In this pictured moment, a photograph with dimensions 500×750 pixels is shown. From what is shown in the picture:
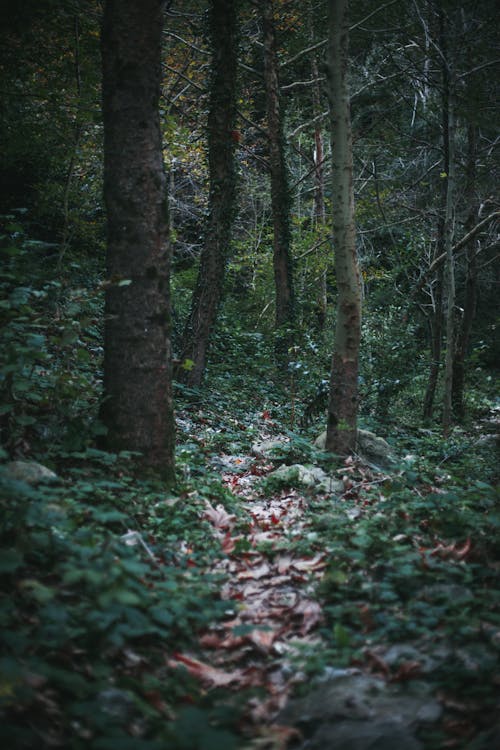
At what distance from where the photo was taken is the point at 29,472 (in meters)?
3.57

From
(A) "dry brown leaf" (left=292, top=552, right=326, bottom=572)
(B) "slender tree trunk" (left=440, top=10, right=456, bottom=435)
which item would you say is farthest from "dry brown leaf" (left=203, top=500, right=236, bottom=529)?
(B) "slender tree trunk" (left=440, top=10, right=456, bottom=435)

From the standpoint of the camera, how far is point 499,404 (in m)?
10.1

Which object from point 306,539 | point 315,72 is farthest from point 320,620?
point 315,72

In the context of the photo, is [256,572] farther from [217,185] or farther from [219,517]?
[217,185]

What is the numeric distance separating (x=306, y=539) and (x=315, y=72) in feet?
54.8

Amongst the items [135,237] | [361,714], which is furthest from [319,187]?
[361,714]

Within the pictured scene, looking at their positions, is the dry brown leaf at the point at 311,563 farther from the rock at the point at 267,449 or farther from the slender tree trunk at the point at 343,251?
the rock at the point at 267,449

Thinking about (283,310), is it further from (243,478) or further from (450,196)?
(243,478)

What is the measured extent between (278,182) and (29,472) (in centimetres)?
1134

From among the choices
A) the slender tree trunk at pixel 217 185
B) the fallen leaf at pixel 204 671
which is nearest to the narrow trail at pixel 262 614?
the fallen leaf at pixel 204 671

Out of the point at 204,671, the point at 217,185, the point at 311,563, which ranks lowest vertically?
the point at 204,671

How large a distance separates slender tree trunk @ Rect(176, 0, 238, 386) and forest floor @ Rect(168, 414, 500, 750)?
218 inches

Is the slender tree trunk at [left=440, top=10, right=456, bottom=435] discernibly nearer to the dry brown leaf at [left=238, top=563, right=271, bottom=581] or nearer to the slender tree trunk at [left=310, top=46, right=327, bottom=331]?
the dry brown leaf at [left=238, top=563, right=271, bottom=581]

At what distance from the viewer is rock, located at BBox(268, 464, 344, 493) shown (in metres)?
5.01
